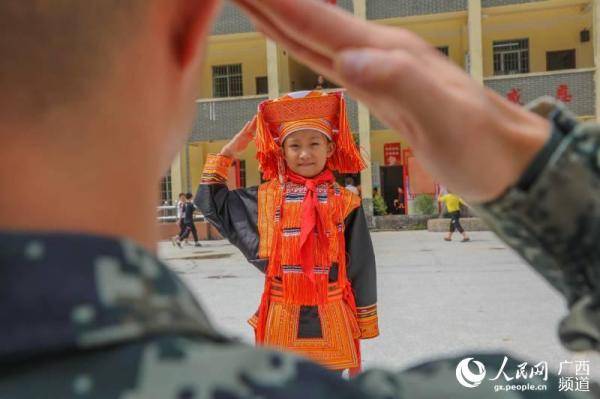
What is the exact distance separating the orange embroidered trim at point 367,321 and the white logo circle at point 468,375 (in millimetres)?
2574

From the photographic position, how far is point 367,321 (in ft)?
10.5

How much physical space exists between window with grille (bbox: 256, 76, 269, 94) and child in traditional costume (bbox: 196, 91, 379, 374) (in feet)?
51.8

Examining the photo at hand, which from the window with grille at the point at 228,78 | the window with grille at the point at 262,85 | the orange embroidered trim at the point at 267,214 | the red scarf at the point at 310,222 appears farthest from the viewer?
the window with grille at the point at 228,78

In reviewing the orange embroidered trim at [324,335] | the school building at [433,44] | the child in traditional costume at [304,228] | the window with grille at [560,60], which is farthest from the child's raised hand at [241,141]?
the window with grille at [560,60]

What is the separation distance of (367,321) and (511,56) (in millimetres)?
16360

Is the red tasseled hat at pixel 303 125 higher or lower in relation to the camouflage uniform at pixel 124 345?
higher

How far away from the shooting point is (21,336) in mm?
461

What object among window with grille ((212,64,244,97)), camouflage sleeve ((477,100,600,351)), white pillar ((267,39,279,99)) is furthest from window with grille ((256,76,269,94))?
camouflage sleeve ((477,100,600,351))

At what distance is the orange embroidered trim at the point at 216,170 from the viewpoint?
11.2 feet

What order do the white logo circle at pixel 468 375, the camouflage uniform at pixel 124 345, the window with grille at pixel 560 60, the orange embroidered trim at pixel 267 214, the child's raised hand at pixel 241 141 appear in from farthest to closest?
the window with grille at pixel 560 60, the child's raised hand at pixel 241 141, the orange embroidered trim at pixel 267 214, the white logo circle at pixel 468 375, the camouflage uniform at pixel 124 345

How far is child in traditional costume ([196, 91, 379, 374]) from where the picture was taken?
308cm

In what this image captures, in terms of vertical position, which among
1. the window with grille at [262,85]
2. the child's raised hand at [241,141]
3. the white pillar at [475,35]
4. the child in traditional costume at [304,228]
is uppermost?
the white pillar at [475,35]

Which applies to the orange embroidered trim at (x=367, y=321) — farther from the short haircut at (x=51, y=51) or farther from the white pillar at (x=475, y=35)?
the white pillar at (x=475, y=35)

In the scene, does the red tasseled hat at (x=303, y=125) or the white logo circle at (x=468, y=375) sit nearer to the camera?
the white logo circle at (x=468, y=375)
